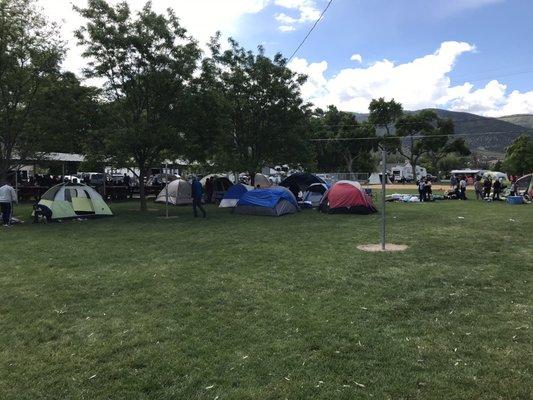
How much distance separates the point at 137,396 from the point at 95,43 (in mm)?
17084

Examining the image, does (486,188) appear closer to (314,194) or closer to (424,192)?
(424,192)

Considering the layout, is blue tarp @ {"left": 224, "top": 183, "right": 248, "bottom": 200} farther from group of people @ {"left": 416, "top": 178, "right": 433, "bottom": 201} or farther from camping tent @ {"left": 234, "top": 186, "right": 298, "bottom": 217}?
group of people @ {"left": 416, "top": 178, "right": 433, "bottom": 201}

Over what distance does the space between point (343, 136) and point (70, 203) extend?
146 ft

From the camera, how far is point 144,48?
18.0m

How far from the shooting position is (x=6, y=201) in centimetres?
1484

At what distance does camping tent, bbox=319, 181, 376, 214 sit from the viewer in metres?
18.5

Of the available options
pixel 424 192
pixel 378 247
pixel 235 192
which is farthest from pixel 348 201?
pixel 424 192

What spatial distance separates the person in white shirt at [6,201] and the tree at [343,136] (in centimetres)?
4373

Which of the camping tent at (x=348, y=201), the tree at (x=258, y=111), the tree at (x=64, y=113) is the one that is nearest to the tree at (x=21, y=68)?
the tree at (x=64, y=113)

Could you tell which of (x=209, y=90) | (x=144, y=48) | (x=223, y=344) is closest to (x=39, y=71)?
(x=144, y=48)

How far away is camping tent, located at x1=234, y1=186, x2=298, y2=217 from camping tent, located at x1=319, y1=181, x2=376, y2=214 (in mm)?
1551

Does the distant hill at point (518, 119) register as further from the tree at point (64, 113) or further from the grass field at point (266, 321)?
the grass field at point (266, 321)

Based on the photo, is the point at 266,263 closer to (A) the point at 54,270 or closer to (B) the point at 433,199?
(A) the point at 54,270

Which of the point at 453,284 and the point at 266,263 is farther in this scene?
the point at 266,263
